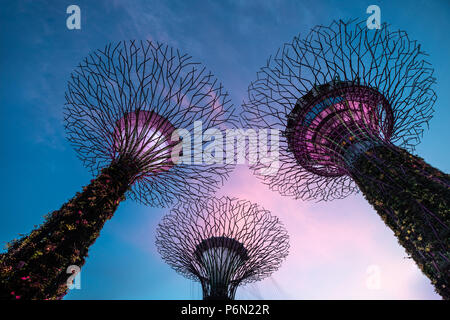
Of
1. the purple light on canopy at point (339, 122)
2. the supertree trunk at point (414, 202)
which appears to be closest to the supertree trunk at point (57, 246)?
the purple light on canopy at point (339, 122)

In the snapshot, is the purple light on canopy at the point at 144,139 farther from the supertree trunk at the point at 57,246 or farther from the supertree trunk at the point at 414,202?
the supertree trunk at the point at 414,202

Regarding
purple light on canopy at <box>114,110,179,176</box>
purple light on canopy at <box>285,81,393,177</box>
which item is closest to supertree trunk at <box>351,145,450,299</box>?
purple light on canopy at <box>285,81,393,177</box>

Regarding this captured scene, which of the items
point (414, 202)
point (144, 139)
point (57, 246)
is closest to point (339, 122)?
point (414, 202)

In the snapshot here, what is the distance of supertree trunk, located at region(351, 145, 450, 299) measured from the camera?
367cm

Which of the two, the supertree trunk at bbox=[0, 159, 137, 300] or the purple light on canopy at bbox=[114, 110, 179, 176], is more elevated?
the purple light on canopy at bbox=[114, 110, 179, 176]

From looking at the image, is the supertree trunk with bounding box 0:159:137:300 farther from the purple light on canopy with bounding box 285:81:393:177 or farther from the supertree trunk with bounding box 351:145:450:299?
the supertree trunk with bounding box 351:145:450:299

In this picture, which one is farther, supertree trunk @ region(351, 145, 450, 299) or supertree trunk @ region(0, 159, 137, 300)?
supertree trunk @ region(351, 145, 450, 299)

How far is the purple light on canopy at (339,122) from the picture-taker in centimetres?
596

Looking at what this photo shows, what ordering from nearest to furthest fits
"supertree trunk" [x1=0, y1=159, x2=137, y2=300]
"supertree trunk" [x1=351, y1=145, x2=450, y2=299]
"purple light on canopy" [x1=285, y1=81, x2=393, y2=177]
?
"supertree trunk" [x1=0, y1=159, x2=137, y2=300], "supertree trunk" [x1=351, y1=145, x2=450, y2=299], "purple light on canopy" [x1=285, y1=81, x2=393, y2=177]

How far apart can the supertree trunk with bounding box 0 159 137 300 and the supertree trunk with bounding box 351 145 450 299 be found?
231 inches

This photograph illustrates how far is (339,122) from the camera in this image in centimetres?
685

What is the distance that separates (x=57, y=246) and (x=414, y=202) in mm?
6317
